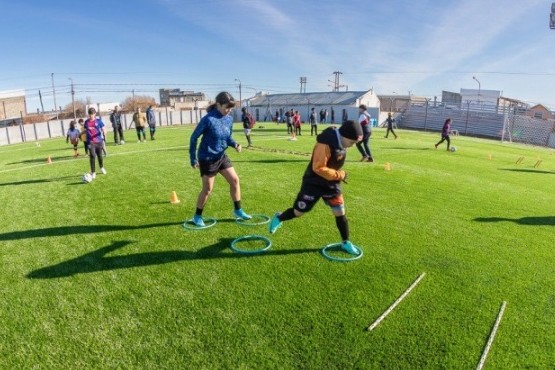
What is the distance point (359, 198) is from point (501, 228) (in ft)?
9.41

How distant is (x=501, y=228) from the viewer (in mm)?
6496

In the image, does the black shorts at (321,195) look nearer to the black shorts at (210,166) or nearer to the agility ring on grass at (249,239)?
the agility ring on grass at (249,239)

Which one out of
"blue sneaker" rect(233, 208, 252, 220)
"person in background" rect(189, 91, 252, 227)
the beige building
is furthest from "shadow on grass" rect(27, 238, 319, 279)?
the beige building

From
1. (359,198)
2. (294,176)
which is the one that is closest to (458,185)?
(359,198)

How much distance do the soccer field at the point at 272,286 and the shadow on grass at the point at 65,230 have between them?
0.04m

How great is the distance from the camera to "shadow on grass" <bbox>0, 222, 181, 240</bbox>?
5.97 m

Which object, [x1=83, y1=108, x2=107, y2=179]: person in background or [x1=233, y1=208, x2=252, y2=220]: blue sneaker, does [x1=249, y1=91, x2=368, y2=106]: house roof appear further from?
[x1=233, y1=208, x2=252, y2=220]: blue sneaker

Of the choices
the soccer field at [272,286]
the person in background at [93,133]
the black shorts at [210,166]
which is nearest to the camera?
the soccer field at [272,286]

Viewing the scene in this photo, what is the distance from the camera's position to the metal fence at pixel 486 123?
3269 cm

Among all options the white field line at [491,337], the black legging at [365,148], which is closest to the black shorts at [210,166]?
the white field line at [491,337]

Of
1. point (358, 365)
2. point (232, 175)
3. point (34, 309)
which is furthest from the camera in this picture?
point (232, 175)

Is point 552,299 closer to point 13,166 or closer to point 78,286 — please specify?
point 78,286

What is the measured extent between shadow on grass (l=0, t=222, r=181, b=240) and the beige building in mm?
61061

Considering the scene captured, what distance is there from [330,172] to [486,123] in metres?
39.8
